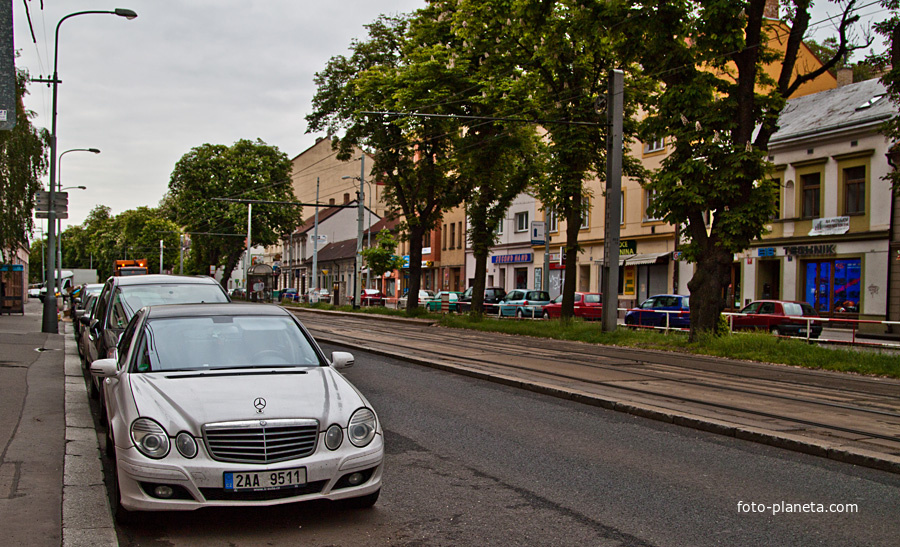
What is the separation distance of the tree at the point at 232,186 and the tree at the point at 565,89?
4240cm

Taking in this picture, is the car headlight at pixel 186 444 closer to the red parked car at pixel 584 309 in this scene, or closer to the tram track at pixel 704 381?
the tram track at pixel 704 381

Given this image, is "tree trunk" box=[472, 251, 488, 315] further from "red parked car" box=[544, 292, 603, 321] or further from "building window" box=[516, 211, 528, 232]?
"building window" box=[516, 211, 528, 232]

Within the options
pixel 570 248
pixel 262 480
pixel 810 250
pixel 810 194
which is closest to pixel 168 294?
pixel 262 480

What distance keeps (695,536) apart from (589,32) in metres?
17.1

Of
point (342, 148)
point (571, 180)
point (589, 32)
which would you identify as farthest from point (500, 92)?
point (342, 148)

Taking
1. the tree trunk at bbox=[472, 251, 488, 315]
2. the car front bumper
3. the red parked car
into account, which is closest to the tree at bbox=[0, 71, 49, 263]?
the tree trunk at bbox=[472, 251, 488, 315]

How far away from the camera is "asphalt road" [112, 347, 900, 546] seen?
4.78m

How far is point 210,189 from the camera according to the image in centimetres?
6631

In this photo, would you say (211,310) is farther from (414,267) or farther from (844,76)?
(844,76)

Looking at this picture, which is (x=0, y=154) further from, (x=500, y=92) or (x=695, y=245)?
(x=695, y=245)

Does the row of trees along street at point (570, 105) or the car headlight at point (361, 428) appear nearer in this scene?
the car headlight at point (361, 428)

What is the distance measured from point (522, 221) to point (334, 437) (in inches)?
1931

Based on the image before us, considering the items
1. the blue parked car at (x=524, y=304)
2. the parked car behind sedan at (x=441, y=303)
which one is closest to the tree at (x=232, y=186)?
the parked car behind sedan at (x=441, y=303)

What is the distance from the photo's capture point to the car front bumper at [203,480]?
459 cm
